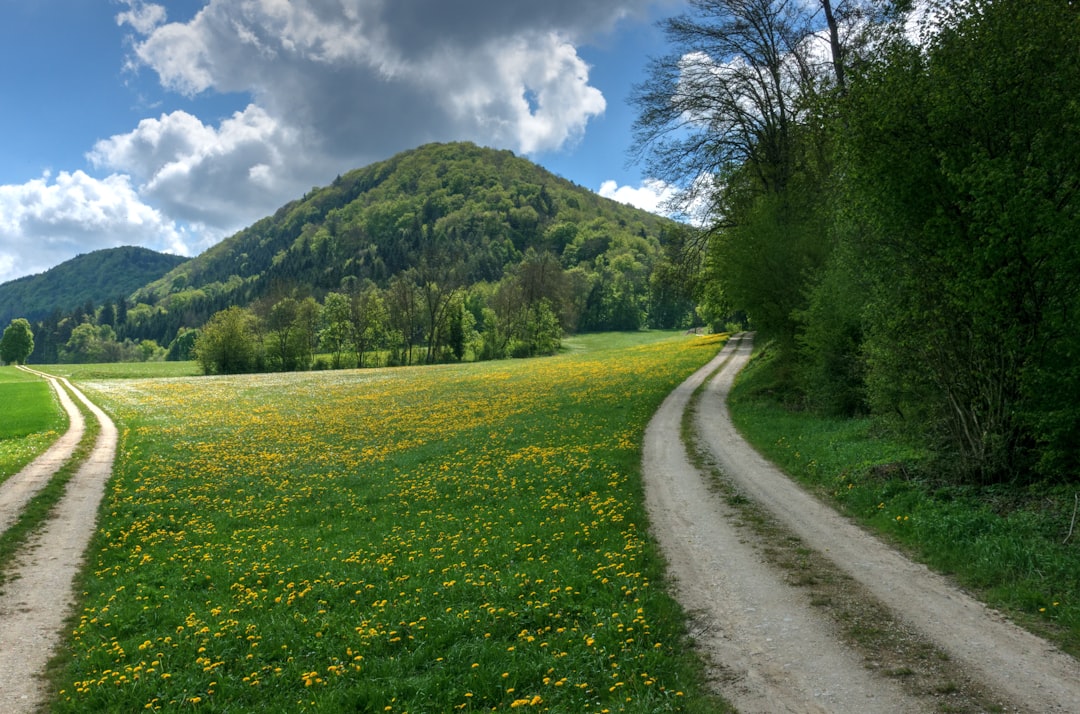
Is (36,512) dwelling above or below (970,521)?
below

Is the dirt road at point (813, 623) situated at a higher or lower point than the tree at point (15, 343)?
lower

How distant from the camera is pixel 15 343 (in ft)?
440

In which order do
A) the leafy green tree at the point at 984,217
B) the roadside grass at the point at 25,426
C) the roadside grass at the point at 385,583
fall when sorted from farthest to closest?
1. the roadside grass at the point at 25,426
2. the leafy green tree at the point at 984,217
3. the roadside grass at the point at 385,583

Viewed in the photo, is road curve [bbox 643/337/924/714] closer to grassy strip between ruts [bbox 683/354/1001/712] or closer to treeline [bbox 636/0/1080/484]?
grassy strip between ruts [bbox 683/354/1001/712]

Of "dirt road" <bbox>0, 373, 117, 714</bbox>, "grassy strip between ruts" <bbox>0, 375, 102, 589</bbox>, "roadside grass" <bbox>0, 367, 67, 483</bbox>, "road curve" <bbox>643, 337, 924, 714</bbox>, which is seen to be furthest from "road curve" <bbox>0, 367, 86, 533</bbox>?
"road curve" <bbox>643, 337, 924, 714</bbox>

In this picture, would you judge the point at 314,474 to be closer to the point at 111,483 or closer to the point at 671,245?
the point at 111,483

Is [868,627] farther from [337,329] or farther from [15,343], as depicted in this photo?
[15,343]

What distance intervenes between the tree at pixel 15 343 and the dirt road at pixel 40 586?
149 metres

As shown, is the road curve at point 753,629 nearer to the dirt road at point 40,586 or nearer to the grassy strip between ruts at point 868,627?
the grassy strip between ruts at point 868,627

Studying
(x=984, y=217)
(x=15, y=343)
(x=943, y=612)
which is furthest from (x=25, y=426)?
(x=15, y=343)

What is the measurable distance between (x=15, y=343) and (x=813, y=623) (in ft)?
577

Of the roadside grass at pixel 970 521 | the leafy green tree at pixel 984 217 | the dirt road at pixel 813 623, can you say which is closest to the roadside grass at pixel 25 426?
the dirt road at pixel 813 623

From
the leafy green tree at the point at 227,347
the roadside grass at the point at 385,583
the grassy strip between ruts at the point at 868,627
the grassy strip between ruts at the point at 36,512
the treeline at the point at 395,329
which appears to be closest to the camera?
the grassy strip between ruts at the point at 868,627

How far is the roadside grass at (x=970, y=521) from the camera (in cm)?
854
